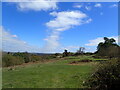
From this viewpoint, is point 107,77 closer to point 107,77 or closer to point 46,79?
point 107,77

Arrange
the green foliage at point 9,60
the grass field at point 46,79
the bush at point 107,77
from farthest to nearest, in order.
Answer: the green foliage at point 9,60
the grass field at point 46,79
the bush at point 107,77

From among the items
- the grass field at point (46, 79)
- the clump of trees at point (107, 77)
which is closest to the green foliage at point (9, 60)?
the grass field at point (46, 79)

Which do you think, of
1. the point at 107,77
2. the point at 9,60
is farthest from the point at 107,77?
the point at 9,60

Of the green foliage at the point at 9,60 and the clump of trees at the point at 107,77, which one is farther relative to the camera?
the green foliage at the point at 9,60

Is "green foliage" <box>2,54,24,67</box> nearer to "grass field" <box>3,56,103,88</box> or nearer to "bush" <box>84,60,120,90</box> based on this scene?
"grass field" <box>3,56,103,88</box>

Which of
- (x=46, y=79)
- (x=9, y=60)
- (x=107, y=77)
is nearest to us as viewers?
(x=107, y=77)

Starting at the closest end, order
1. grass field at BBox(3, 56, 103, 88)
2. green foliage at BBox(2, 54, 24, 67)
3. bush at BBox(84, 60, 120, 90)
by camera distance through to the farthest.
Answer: bush at BBox(84, 60, 120, 90), grass field at BBox(3, 56, 103, 88), green foliage at BBox(2, 54, 24, 67)

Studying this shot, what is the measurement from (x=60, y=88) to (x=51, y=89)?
0.42m

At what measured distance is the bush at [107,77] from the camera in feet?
21.1

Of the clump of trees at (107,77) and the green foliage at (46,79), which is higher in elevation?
the clump of trees at (107,77)

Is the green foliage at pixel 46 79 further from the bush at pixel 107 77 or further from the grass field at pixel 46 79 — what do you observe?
the bush at pixel 107 77

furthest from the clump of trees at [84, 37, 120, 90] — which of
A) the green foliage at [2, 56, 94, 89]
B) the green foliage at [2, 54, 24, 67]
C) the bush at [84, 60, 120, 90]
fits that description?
the green foliage at [2, 54, 24, 67]

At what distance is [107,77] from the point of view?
652 centimetres

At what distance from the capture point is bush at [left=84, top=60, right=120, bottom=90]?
21.1ft
